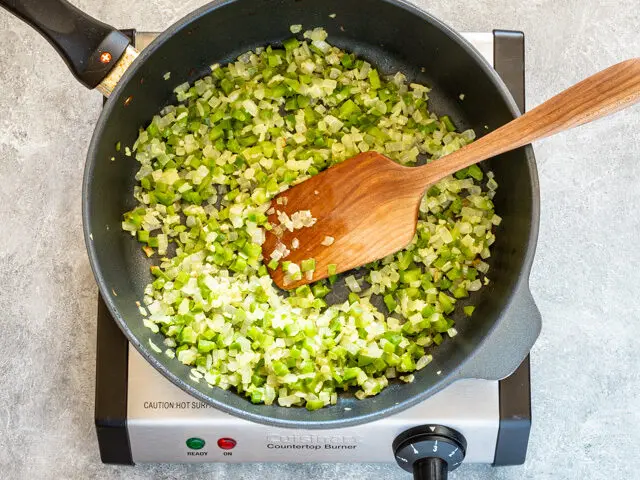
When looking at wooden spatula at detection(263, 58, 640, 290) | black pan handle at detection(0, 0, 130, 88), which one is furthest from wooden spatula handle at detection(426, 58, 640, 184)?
black pan handle at detection(0, 0, 130, 88)

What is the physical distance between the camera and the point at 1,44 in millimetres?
1634

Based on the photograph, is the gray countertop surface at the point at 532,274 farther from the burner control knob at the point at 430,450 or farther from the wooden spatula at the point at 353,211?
the wooden spatula at the point at 353,211

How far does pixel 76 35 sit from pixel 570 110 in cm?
70

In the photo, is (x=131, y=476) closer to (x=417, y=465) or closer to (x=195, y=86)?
(x=417, y=465)

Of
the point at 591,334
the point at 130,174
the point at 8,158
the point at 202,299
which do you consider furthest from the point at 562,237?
the point at 8,158

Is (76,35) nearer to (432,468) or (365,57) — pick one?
(365,57)

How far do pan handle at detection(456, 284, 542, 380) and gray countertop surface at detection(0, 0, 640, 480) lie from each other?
0.25m

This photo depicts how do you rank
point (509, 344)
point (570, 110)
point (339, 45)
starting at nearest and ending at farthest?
point (570, 110) < point (509, 344) < point (339, 45)

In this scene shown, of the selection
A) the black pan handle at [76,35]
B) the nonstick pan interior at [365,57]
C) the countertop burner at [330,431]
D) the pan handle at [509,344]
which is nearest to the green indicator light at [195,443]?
the countertop burner at [330,431]

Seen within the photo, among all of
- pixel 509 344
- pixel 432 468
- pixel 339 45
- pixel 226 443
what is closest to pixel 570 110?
pixel 509 344

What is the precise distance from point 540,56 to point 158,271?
0.82m

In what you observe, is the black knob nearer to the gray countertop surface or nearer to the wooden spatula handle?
the gray countertop surface

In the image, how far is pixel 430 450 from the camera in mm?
1365

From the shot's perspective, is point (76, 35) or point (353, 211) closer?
point (76, 35)
